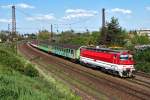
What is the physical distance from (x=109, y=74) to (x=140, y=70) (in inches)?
266

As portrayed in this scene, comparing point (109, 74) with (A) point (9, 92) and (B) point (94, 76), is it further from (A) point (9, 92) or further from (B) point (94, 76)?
(A) point (9, 92)

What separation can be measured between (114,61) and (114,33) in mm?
40289

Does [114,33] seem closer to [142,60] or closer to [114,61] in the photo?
[142,60]

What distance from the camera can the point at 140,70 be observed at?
4566 cm

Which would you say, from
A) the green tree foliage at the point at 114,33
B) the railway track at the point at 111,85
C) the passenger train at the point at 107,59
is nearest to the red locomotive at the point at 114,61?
the passenger train at the point at 107,59

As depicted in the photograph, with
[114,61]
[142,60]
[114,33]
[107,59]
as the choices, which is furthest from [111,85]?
[114,33]

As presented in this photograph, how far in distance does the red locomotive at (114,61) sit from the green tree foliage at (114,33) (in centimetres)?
3044

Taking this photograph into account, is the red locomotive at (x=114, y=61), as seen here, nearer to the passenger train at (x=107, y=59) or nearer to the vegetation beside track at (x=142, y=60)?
the passenger train at (x=107, y=59)

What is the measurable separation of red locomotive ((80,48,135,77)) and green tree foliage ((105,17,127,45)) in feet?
99.9

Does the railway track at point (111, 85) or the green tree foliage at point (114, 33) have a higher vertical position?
the green tree foliage at point (114, 33)

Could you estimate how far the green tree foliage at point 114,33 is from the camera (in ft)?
250

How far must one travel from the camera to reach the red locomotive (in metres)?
37.2

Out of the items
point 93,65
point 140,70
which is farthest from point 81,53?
point 140,70

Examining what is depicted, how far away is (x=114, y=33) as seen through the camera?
78062mm
